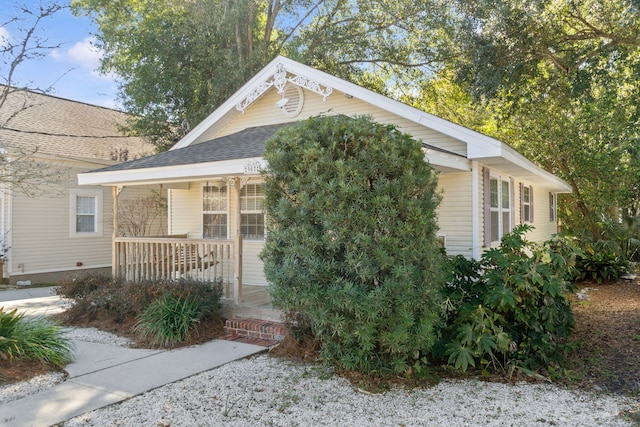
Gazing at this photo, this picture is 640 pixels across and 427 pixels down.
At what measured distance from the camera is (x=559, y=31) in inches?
443

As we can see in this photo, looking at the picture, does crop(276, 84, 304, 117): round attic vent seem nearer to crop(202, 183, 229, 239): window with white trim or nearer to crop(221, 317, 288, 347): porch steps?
crop(202, 183, 229, 239): window with white trim

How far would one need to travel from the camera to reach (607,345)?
19.0 ft

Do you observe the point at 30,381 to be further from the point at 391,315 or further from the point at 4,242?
the point at 4,242

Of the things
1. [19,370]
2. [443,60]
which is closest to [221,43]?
[443,60]

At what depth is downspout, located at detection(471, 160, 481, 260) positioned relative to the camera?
7.80 metres

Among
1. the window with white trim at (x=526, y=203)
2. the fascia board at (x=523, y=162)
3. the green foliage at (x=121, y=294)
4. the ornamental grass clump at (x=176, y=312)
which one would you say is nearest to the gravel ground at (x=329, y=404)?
the ornamental grass clump at (x=176, y=312)

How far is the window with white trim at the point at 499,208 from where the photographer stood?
353 inches

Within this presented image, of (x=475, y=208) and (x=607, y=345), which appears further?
(x=475, y=208)

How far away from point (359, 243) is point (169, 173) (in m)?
4.40

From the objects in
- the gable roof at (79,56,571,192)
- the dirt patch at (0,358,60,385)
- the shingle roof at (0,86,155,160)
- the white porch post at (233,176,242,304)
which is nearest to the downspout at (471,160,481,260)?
the gable roof at (79,56,571,192)

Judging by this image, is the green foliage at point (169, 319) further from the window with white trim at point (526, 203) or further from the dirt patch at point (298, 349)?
the window with white trim at point (526, 203)

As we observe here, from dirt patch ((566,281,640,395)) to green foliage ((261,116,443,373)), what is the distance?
1.87m

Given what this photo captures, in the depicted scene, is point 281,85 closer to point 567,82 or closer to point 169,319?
point 169,319

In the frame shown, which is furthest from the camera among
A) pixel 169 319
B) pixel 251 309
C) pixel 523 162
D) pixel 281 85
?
pixel 281 85
